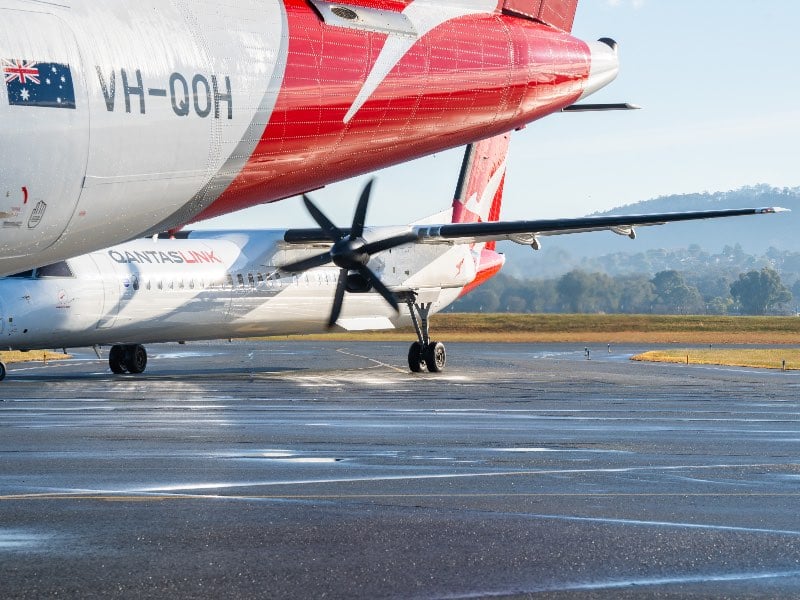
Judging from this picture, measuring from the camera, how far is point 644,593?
21.4 feet

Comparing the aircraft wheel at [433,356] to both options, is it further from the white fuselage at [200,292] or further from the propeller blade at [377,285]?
the propeller blade at [377,285]

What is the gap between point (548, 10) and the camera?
43.9 ft

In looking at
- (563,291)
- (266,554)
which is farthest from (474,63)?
(563,291)

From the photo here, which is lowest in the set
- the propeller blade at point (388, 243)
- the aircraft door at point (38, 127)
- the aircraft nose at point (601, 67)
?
the propeller blade at point (388, 243)

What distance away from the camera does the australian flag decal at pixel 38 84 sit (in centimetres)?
796

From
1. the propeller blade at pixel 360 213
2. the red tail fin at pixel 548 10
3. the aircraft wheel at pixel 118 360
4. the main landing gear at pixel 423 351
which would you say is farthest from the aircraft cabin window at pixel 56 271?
the red tail fin at pixel 548 10

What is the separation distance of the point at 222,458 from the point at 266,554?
206 inches

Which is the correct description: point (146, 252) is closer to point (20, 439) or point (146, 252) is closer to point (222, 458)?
point (20, 439)

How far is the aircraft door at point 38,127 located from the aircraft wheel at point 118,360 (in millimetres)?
23258

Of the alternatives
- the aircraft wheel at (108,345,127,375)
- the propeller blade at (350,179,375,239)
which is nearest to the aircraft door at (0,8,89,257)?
the propeller blade at (350,179,375,239)

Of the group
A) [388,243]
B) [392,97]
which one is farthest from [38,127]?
[388,243]

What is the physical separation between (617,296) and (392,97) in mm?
140550

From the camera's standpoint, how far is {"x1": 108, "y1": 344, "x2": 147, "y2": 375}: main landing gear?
31.5 m

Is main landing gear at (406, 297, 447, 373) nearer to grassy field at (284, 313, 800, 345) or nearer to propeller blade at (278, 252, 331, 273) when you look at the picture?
propeller blade at (278, 252, 331, 273)
